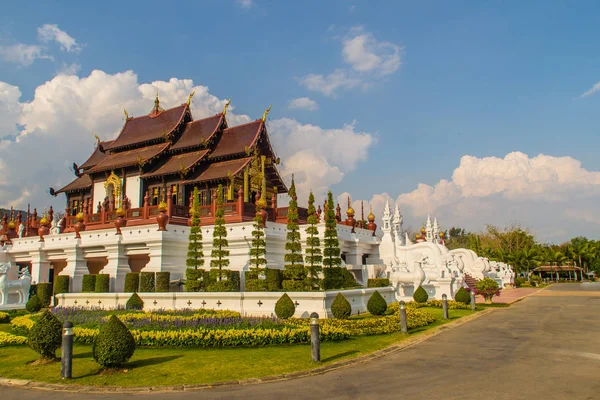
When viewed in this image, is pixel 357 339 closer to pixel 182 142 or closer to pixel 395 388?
pixel 395 388

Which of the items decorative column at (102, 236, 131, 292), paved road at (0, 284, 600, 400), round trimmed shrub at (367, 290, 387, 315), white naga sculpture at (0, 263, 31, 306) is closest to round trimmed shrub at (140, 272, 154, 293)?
decorative column at (102, 236, 131, 292)

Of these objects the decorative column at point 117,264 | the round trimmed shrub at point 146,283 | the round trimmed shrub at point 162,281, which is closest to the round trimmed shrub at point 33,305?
the decorative column at point 117,264

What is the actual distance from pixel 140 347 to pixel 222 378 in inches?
166

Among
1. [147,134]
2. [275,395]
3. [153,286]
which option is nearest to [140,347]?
[275,395]

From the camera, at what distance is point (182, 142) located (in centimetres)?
3391

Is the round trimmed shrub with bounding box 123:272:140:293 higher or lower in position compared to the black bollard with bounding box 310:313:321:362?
higher

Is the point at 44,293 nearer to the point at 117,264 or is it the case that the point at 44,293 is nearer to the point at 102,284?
the point at 117,264

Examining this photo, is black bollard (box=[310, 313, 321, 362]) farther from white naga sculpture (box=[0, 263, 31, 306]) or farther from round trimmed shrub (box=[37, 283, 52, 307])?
white naga sculpture (box=[0, 263, 31, 306])

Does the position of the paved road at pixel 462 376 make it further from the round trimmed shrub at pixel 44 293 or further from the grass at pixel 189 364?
the round trimmed shrub at pixel 44 293

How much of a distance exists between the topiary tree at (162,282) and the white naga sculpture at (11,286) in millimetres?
7400

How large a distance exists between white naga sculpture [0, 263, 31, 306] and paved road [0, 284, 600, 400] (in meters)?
15.4

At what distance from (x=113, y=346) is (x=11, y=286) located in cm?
1636

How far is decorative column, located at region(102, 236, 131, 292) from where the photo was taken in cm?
2405

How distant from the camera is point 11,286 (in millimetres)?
22516
